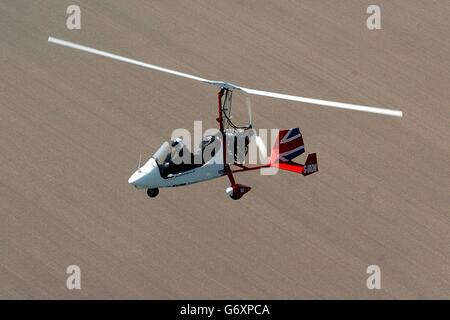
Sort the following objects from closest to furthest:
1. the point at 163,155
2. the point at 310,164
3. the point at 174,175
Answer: the point at 163,155 < the point at 174,175 < the point at 310,164

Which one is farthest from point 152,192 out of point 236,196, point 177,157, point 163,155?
point 236,196

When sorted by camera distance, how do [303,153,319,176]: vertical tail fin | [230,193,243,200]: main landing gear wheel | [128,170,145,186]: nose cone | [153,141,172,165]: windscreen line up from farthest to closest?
[230,193,243,200]: main landing gear wheel < [303,153,319,176]: vertical tail fin < [153,141,172,165]: windscreen < [128,170,145,186]: nose cone

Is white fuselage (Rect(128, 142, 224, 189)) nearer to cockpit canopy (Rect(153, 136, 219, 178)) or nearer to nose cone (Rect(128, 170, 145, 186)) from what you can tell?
nose cone (Rect(128, 170, 145, 186))

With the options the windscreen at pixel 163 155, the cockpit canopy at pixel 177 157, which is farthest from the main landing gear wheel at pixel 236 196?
the windscreen at pixel 163 155

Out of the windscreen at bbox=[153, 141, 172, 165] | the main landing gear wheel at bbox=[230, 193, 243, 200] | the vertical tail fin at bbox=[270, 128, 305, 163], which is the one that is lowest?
the main landing gear wheel at bbox=[230, 193, 243, 200]

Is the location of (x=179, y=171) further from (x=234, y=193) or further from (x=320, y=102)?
(x=320, y=102)

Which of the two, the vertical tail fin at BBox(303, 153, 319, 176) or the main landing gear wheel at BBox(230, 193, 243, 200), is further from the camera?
the main landing gear wheel at BBox(230, 193, 243, 200)

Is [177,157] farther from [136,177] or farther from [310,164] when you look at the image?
[310,164]

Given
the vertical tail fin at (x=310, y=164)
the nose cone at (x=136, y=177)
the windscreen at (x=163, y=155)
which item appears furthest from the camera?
the vertical tail fin at (x=310, y=164)

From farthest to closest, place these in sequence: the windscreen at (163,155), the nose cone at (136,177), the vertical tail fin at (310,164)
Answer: the vertical tail fin at (310,164)
the windscreen at (163,155)
the nose cone at (136,177)

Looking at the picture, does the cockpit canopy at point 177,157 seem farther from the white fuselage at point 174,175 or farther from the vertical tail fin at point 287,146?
the vertical tail fin at point 287,146

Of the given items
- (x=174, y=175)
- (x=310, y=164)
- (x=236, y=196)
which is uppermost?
(x=310, y=164)

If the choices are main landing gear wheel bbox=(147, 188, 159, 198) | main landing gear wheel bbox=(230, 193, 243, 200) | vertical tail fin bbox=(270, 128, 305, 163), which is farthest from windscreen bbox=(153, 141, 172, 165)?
vertical tail fin bbox=(270, 128, 305, 163)

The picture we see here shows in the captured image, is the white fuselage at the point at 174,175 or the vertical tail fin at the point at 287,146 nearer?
the white fuselage at the point at 174,175
